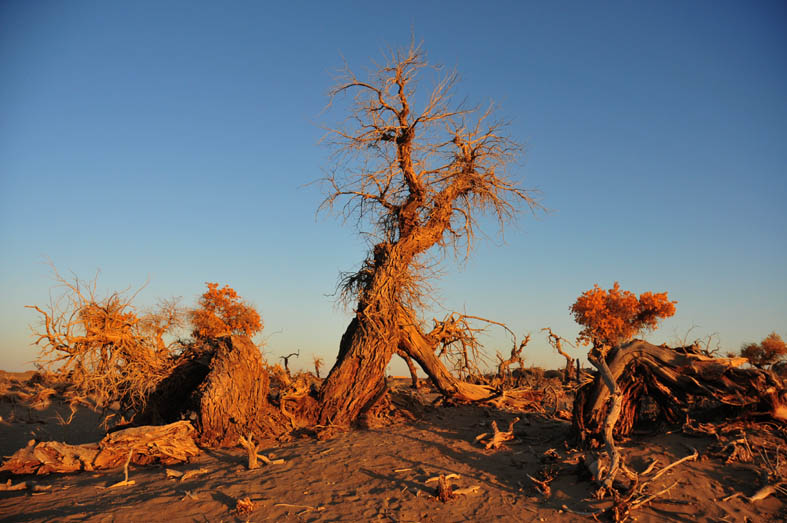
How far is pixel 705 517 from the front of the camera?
18.9 feet

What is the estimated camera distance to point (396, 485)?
721 cm

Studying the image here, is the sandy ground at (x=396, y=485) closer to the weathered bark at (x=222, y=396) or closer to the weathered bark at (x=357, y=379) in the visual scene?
the weathered bark at (x=222, y=396)

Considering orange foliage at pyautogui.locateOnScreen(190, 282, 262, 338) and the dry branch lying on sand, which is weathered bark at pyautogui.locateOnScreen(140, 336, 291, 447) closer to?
the dry branch lying on sand

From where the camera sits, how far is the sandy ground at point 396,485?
622 centimetres

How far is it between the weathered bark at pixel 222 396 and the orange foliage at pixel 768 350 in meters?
29.9

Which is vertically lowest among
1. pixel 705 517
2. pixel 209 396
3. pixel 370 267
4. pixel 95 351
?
pixel 705 517

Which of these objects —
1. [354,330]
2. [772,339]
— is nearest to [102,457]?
[354,330]

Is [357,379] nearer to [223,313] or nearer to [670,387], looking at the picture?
[670,387]

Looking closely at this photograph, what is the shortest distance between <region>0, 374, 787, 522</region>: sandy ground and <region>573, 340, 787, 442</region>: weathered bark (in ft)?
2.03

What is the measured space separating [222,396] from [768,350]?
3278 centimetres

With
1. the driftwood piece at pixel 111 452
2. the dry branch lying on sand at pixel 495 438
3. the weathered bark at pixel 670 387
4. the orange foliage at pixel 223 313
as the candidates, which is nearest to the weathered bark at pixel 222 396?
the driftwood piece at pixel 111 452

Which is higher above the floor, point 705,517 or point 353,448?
point 353,448

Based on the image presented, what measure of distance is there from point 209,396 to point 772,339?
33.3 m

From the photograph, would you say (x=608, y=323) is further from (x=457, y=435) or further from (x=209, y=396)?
(x=209, y=396)
